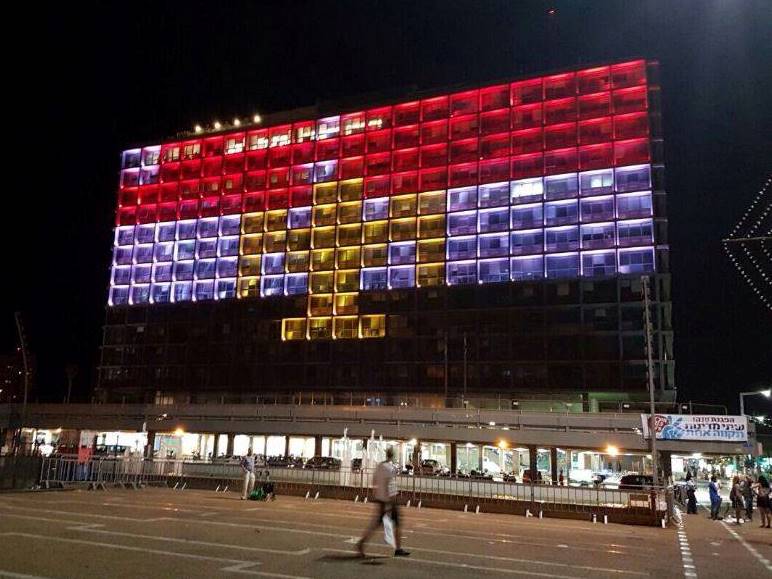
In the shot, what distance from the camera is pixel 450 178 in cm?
8694

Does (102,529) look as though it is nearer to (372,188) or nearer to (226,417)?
(226,417)

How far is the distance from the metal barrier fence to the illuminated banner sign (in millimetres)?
24593

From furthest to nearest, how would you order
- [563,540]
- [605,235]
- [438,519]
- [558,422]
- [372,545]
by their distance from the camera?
[605,235] → [558,422] → [438,519] → [563,540] → [372,545]

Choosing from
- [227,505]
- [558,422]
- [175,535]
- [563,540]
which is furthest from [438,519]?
[558,422]

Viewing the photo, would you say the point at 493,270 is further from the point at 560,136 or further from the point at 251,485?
the point at 251,485

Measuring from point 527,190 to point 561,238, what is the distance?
7637 millimetres

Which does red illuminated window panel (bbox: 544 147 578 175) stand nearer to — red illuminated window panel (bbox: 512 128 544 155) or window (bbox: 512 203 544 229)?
red illuminated window panel (bbox: 512 128 544 155)

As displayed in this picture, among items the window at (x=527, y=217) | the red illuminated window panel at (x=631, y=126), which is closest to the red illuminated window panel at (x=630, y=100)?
the red illuminated window panel at (x=631, y=126)

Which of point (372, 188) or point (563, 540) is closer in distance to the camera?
point (563, 540)

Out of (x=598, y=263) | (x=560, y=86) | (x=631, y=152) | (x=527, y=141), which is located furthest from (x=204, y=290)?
(x=631, y=152)

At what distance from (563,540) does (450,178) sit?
240 feet

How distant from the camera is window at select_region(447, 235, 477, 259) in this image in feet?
276

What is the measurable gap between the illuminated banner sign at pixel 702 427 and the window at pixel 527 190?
3831 cm

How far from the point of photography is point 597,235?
77688mm
